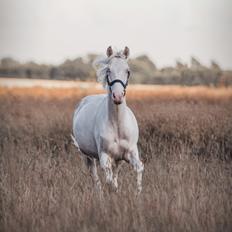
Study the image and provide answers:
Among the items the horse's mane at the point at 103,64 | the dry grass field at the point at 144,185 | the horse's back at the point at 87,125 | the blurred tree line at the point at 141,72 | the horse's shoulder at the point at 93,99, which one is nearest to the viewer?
the dry grass field at the point at 144,185

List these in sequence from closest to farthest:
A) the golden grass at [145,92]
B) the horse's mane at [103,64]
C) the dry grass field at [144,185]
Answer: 1. the dry grass field at [144,185]
2. the horse's mane at [103,64]
3. the golden grass at [145,92]

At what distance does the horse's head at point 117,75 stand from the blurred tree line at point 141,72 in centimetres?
838

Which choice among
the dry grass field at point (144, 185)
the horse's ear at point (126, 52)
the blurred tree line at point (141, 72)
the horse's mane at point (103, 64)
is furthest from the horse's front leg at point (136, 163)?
the blurred tree line at point (141, 72)

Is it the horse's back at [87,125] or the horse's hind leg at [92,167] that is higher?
the horse's back at [87,125]

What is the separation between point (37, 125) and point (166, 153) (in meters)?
3.45

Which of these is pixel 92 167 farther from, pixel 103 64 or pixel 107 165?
pixel 103 64

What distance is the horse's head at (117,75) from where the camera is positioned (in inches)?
244

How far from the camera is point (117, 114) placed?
265 inches

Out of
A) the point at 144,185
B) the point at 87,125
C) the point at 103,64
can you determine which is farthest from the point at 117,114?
the point at 87,125

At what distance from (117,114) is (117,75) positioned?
0.54 meters

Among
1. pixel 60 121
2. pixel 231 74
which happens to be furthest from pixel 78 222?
pixel 231 74

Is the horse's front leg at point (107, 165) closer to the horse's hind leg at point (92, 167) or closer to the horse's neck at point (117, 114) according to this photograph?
the horse's neck at point (117, 114)

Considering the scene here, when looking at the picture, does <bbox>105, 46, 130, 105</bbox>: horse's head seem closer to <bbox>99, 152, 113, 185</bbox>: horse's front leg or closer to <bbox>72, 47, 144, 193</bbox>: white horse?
<bbox>72, 47, 144, 193</bbox>: white horse

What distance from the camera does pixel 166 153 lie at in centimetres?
859
